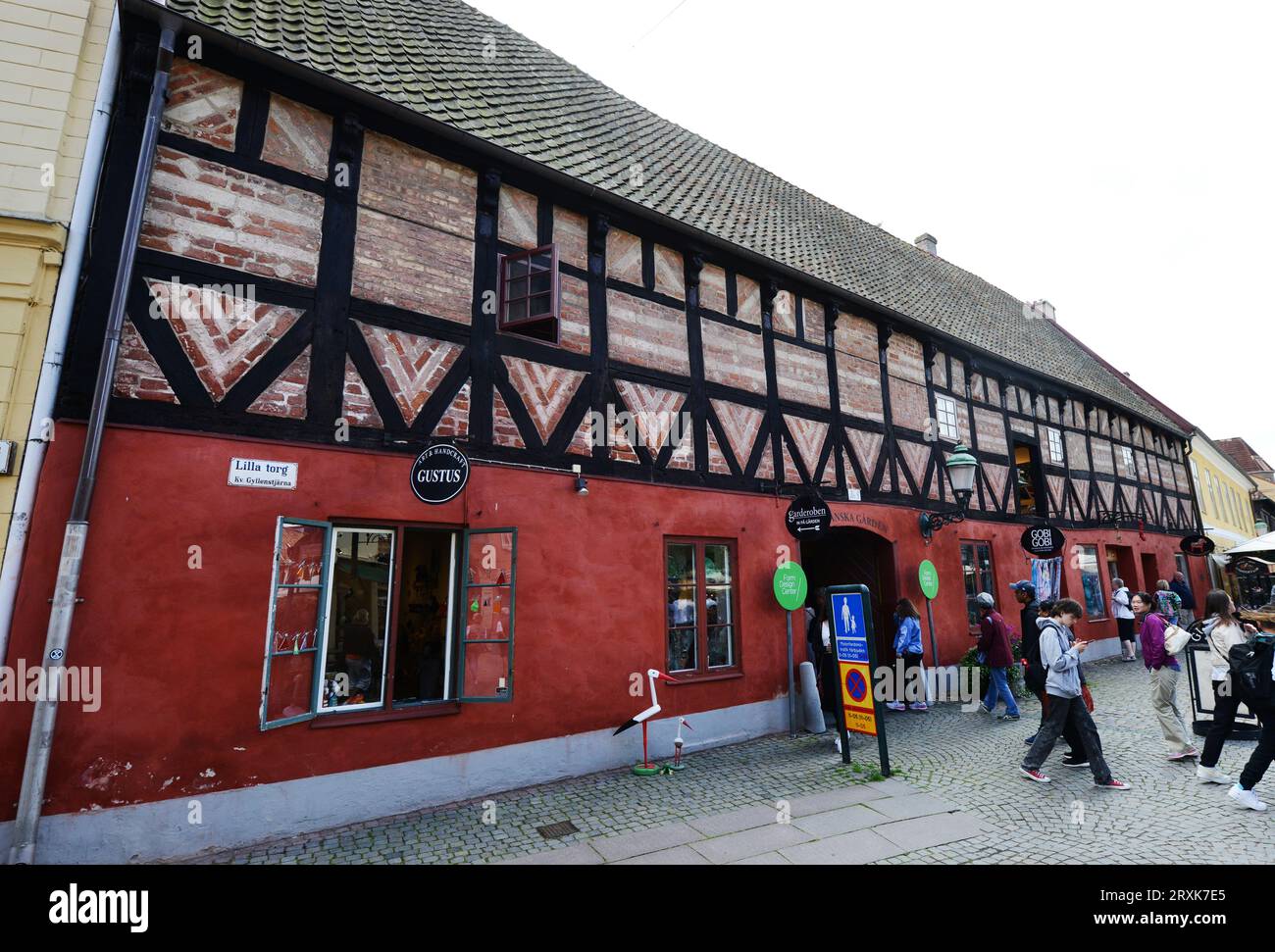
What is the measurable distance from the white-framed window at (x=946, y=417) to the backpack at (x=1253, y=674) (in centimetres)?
718

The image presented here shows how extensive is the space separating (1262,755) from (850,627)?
3.37 m

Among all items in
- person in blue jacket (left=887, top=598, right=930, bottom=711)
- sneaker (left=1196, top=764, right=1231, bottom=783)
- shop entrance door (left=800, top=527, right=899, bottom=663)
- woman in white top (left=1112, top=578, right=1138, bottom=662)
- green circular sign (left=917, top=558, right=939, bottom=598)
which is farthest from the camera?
woman in white top (left=1112, top=578, right=1138, bottom=662)

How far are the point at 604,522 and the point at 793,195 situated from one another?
36.1 ft

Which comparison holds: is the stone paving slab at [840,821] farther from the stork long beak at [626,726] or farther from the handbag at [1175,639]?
the handbag at [1175,639]

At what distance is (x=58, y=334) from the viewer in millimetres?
4590

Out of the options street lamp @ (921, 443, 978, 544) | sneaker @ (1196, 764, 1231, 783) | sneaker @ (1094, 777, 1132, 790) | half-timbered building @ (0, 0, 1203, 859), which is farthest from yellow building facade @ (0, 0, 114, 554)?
street lamp @ (921, 443, 978, 544)

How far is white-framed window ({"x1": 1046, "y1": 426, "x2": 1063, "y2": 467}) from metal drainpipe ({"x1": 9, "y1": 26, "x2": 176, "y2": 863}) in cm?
1751

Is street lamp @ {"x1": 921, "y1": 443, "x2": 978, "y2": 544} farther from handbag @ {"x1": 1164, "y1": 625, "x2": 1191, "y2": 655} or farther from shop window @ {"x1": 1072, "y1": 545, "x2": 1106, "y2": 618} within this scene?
shop window @ {"x1": 1072, "y1": 545, "x2": 1106, "y2": 618}

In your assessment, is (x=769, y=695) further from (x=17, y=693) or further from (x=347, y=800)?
(x=17, y=693)

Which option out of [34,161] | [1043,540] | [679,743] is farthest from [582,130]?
[1043,540]

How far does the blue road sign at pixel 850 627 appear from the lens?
6.66 meters

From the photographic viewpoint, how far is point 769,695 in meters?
8.28

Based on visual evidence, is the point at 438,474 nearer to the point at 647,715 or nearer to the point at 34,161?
the point at 647,715

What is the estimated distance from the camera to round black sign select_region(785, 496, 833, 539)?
8367 millimetres
